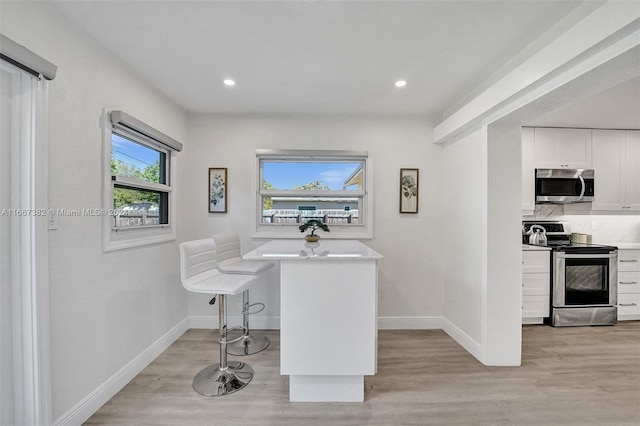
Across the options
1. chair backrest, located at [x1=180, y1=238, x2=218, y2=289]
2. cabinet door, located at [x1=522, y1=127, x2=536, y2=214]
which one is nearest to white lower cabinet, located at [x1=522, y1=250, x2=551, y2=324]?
cabinet door, located at [x1=522, y1=127, x2=536, y2=214]

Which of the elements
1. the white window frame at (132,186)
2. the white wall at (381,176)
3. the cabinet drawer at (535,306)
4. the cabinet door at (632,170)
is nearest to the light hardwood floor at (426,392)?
the cabinet drawer at (535,306)

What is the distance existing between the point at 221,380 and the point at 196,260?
0.94m

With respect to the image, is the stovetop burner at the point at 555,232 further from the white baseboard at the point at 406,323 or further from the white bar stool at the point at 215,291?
the white bar stool at the point at 215,291

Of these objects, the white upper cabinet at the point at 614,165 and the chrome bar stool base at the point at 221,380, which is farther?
the white upper cabinet at the point at 614,165

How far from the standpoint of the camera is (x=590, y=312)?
3.30 meters

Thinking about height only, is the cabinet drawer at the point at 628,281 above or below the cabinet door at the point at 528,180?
below

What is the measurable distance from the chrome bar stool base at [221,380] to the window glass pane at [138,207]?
138 centimetres

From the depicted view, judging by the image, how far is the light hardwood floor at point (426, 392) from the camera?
1802 millimetres

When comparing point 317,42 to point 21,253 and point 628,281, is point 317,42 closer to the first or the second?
point 21,253

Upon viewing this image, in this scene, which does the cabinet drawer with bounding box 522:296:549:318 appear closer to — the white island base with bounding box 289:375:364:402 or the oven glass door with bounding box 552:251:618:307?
the oven glass door with bounding box 552:251:618:307

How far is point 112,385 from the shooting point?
1.98 metres

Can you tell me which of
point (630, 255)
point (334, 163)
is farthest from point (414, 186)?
point (630, 255)

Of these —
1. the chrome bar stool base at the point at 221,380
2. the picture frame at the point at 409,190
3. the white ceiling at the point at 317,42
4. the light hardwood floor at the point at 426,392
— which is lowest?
the light hardwood floor at the point at 426,392

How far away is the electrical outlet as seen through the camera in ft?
5.03
